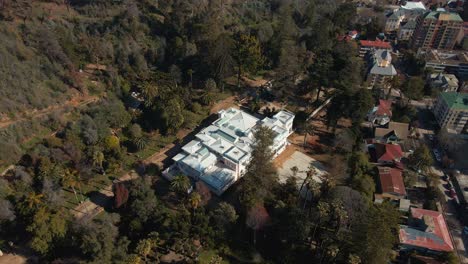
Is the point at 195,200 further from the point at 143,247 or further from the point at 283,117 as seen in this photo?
the point at 283,117

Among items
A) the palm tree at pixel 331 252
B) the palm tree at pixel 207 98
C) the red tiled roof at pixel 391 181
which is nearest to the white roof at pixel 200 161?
the palm tree at pixel 207 98

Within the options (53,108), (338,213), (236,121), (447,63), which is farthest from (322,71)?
(53,108)

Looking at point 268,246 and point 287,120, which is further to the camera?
point 287,120

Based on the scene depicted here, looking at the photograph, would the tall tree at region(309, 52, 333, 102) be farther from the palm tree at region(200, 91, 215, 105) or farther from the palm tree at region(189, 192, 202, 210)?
the palm tree at region(189, 192, 202, 210)

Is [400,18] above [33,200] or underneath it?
above

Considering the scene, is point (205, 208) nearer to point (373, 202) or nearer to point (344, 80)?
point (373, 202)

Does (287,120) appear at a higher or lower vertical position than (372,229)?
lower

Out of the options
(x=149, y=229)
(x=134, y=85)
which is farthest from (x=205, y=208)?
(x=134, y=85)

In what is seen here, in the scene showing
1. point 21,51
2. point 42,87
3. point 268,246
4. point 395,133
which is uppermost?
point 21,51
